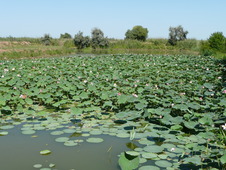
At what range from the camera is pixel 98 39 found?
149ft

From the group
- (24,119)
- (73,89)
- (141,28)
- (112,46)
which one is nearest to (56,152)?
(24,119)

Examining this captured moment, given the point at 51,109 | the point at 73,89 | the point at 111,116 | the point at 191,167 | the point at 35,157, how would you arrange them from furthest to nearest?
the point at 73,89 → the point at 51,109 → the point at 111,116 → the point at 35,157 → the point at 191,167

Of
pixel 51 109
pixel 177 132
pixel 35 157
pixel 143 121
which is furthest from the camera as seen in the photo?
pixel 51 109

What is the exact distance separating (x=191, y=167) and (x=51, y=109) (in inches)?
133

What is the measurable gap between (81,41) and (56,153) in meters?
43.5

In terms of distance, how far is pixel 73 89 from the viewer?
20.6ft

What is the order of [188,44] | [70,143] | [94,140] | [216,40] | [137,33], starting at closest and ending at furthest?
[70,143] → [94,140] → [216,40] → [188,44] → [137,33]

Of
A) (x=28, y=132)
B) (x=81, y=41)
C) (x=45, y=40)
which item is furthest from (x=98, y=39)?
(x=28, y=132)

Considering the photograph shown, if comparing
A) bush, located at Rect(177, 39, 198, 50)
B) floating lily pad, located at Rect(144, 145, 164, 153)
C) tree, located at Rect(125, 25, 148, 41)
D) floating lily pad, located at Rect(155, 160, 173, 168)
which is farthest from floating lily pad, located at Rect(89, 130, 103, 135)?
tree, located at Rect(125, 25, 148, 41)

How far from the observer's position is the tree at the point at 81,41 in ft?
148

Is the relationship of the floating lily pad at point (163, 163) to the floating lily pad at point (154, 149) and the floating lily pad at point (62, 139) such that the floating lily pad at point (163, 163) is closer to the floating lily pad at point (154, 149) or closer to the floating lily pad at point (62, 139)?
the floating lily pad at point (154, 149)

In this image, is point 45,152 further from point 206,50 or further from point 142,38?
point 142,38

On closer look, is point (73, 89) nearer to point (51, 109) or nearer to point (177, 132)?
point (51, 109)

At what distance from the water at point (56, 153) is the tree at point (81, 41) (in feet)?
139
